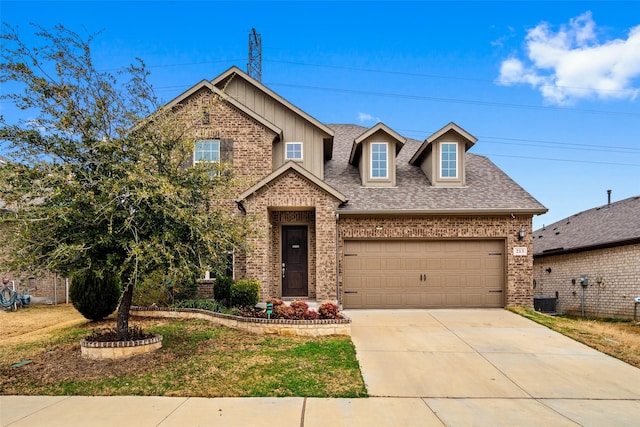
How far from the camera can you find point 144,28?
44.8 ft

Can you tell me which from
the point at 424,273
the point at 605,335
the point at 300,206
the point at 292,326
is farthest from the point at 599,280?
the point at 292,326

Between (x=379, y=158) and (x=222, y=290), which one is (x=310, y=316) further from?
(x=379, y=158)

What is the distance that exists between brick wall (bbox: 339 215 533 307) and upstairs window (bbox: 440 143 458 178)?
6.82 ft

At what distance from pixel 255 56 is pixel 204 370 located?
18.6m

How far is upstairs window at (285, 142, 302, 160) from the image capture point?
15117 mm

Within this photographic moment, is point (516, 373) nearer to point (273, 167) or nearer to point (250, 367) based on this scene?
point (250, 367)

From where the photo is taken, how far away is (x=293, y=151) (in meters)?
15.2

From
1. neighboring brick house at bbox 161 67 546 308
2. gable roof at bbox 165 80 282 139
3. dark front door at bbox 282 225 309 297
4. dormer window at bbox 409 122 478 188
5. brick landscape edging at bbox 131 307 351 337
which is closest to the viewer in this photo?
brick landscape edging at bbox 131 307 351 337

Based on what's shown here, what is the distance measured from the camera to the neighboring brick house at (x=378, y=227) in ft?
42.4

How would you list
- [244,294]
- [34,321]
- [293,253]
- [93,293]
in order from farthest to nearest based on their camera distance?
[293,253] → [34,321] → [244,294] → [93,293]

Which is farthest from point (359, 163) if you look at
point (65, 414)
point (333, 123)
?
point (65, 414)

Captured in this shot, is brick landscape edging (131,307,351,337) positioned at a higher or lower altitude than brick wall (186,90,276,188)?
lower

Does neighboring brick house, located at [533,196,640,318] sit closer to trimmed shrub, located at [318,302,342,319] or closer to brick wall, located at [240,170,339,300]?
brick wall, located at [240,170,339,300]

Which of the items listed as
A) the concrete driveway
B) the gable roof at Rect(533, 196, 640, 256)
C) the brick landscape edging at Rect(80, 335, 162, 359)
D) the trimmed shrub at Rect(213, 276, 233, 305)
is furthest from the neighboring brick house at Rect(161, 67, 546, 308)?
the brick landscape edging at Rect(80, 335, 162, 359)
